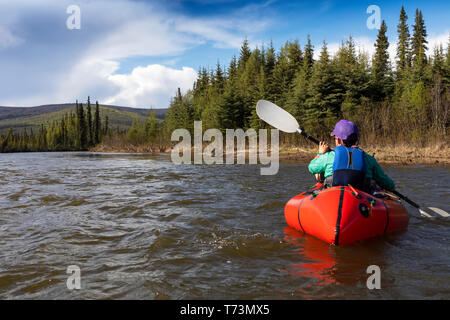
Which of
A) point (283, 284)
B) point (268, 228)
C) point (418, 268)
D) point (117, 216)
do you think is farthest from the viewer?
point (117, 216)

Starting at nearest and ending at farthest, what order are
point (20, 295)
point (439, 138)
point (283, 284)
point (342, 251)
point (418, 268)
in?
point (20, 295)
point (283, 284)
point (418, 268)
point (342, 251)
point (439, 138)

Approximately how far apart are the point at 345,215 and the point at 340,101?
1145 inches

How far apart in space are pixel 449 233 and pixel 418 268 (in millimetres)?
1973

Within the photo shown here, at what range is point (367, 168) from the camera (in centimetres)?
495

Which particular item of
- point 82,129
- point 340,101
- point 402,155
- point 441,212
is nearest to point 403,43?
point 340,101

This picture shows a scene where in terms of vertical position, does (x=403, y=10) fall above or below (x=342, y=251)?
above

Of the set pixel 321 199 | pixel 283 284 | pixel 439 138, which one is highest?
pixel 439 138

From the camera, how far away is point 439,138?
18.9 m

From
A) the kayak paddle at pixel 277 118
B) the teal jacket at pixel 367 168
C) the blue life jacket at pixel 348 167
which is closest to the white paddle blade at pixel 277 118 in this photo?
the kayak paddle at pixel 277 118

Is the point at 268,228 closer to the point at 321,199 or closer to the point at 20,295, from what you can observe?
the point at 321,199

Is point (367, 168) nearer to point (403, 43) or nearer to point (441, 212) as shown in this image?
point (441, 212)

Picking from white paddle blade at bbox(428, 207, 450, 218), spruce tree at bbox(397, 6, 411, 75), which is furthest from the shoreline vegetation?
white paddle blade at bbox(428, 207, 450, 218)

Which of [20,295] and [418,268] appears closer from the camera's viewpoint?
[20,295]

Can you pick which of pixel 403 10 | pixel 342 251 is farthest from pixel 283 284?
pixel 403 10
